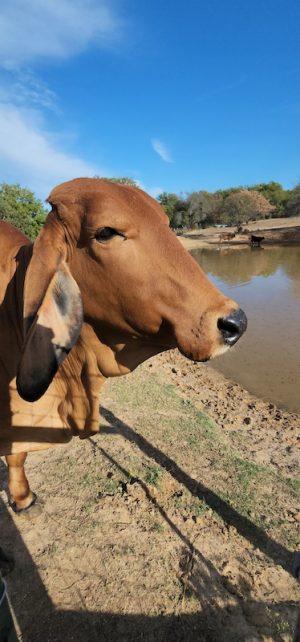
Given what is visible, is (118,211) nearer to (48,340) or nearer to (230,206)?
(48,340)

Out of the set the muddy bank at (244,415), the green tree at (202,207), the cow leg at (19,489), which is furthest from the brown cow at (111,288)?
the green tree at (202,207)

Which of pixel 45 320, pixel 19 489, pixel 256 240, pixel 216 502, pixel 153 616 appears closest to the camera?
pixel 45 320

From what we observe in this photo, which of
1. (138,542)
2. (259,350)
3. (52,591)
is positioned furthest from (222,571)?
(259,350)

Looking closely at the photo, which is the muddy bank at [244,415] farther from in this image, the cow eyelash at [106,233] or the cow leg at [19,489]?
the cow eyelash at [106,233]

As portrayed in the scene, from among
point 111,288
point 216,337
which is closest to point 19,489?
point 111,288

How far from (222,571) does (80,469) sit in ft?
6.08

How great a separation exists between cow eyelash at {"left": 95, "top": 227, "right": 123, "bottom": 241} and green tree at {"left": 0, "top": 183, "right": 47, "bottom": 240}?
48.8 ft

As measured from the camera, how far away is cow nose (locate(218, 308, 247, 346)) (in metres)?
1.72

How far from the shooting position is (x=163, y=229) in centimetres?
188

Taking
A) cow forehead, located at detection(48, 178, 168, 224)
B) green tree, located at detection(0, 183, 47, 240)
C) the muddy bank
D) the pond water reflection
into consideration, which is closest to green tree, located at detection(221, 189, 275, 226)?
the pond water reflection

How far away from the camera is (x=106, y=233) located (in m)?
1.80

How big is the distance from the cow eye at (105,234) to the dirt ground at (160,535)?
110 inches

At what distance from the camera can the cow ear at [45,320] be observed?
173 cm

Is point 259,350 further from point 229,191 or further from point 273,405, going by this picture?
point 229,191
